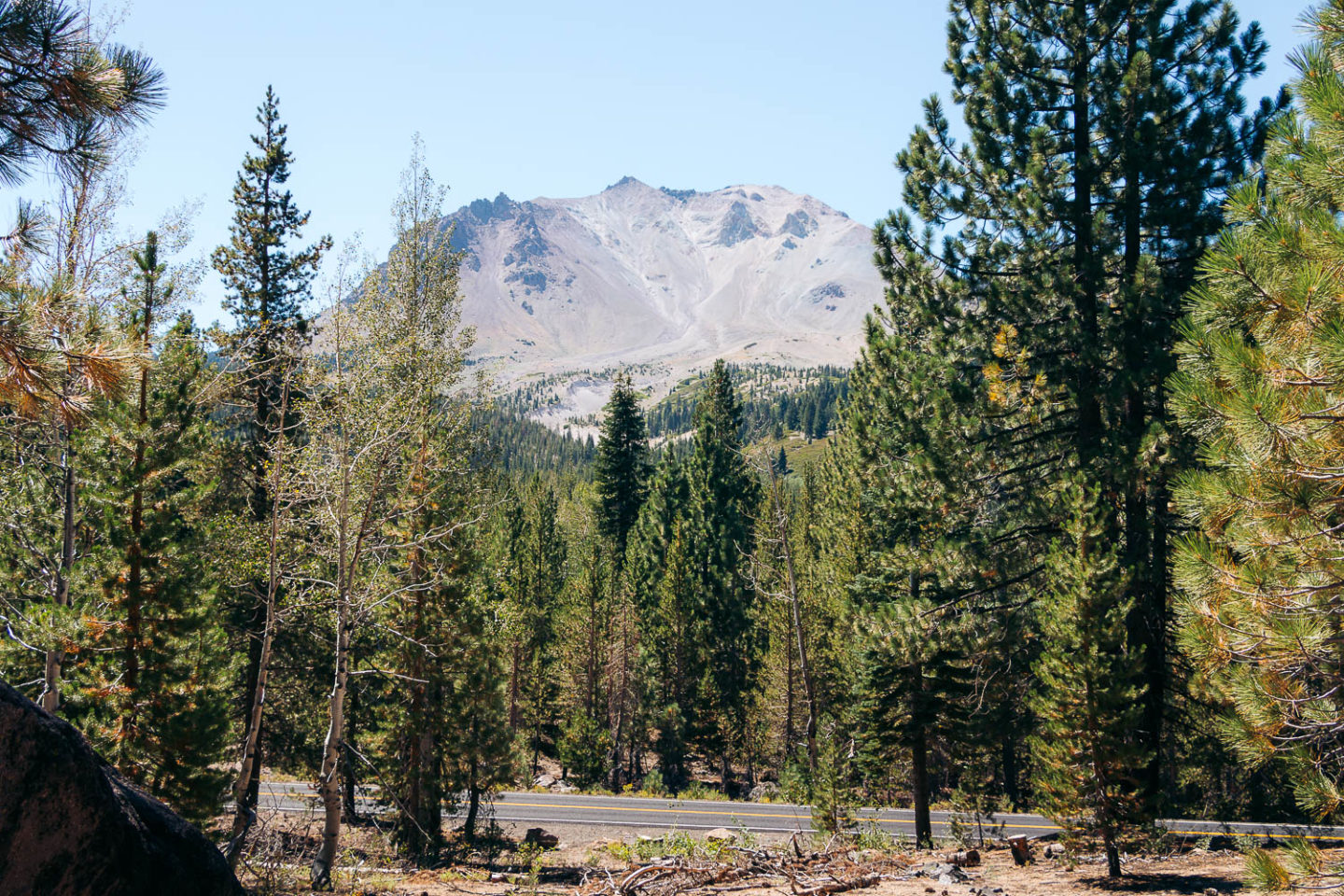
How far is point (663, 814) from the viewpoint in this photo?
971 inches

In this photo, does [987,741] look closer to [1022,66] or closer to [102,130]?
[1022,66]

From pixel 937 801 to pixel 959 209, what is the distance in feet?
74.5

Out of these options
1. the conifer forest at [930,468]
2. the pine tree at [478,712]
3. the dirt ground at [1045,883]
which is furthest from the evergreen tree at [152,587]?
the pine tree at [478,712]

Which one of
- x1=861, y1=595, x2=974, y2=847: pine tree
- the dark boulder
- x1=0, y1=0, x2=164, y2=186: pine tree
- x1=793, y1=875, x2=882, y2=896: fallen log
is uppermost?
x1=0, y1=0, x2=164, y2=186: pine tree

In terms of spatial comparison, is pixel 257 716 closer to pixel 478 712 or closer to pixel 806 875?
pixel 806 875

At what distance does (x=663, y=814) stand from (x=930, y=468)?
16.4m

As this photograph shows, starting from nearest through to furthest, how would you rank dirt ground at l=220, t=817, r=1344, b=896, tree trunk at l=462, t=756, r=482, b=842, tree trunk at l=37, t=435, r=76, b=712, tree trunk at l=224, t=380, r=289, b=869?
tree trunk at l=224, t=380, r=289, b=869, dirt ground at l=220, t=817, r=1344, b=896, tree trunk at l=37, t=435, r=76, b=712, tree trunk at l=462, t=756, r=482, b=842

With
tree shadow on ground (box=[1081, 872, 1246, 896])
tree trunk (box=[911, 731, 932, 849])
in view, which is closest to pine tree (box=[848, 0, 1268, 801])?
tree shadow on ground (box=[1081, 872, 1246, 896])

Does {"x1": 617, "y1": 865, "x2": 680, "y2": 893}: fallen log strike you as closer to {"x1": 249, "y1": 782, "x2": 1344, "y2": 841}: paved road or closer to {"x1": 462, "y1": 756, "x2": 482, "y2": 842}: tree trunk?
{"x1": 249, "y1": 782, "x2": 1344, "y2": 841}: paved road

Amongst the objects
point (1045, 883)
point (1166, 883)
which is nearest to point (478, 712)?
point (1045, 883)

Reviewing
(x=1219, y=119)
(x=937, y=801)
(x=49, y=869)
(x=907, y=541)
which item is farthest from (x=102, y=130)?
(x=937, y=801)

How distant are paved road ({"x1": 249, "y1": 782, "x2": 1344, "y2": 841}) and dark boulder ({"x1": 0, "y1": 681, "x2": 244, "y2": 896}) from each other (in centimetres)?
1654

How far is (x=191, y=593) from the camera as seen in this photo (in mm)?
13094

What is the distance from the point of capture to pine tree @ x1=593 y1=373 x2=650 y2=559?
49375 mm
